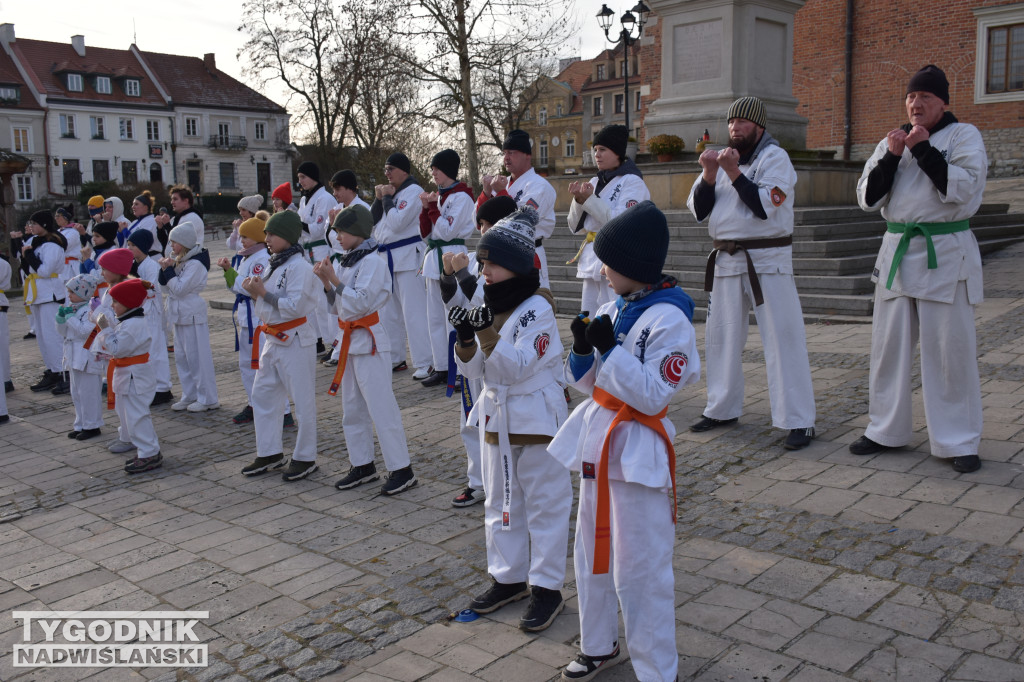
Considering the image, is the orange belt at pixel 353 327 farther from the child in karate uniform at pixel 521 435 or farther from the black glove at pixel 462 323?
the black glove at pixel 462 323

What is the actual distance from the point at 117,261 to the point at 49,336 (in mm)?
4064

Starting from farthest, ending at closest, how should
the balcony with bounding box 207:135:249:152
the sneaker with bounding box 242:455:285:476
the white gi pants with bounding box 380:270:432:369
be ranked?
the balcony with bounding box 207:135:249:152
the white gi pants with bounding box 380:270:432:369
the sneaker with bounding box 242:455:285:476

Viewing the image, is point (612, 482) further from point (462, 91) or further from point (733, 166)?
point (462, 91)

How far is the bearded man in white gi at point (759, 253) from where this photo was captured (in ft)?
20.0

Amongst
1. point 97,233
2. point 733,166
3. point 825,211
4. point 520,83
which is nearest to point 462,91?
point 520,83

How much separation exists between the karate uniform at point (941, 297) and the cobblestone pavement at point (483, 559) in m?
0.30

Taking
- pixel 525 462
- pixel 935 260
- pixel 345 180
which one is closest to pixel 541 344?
pixel 525 462

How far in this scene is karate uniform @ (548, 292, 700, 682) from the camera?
3080mm

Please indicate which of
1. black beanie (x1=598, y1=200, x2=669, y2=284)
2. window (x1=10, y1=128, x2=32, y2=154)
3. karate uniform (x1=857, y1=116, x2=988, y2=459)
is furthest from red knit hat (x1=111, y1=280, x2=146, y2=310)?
window (x1=10, y1=128, x2=32, y2=154)

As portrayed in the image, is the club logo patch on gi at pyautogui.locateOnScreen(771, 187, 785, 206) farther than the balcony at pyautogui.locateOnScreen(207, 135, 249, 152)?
No

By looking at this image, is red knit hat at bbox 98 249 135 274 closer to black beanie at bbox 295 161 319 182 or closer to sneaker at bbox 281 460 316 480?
sneaker at bbox 281 460 316 480

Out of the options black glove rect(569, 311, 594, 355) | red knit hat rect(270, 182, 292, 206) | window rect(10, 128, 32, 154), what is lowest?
black glove rect(569, 311, 594, 355)

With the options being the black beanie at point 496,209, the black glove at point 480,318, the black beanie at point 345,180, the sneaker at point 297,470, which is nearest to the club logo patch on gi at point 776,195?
the black beanie at point 496,209

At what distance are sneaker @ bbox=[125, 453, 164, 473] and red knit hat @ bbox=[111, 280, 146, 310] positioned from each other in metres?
1.34
